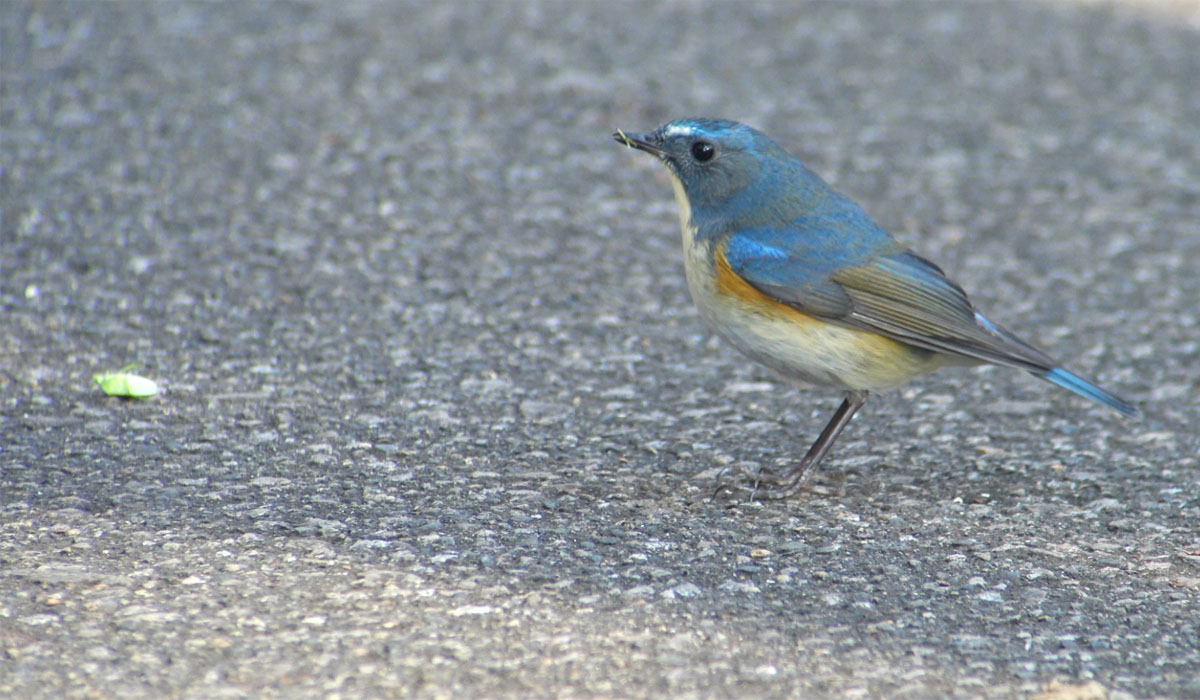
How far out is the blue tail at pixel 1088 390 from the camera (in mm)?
4000

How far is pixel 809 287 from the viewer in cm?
414

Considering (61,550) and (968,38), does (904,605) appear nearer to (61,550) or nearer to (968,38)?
(61,550)

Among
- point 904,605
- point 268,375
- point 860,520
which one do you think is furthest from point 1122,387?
point 268,375

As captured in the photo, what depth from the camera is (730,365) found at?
510 cm

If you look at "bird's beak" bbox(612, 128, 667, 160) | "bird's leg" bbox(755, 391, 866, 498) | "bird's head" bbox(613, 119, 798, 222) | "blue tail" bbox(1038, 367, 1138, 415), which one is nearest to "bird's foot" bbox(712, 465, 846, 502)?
"bird's leg" bbox(755, 391, 866, 498)

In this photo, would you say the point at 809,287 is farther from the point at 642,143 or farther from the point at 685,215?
the point at 642,143

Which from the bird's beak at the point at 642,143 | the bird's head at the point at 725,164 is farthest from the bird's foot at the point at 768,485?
the bird's beak at the point at 642,143

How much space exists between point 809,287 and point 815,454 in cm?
52

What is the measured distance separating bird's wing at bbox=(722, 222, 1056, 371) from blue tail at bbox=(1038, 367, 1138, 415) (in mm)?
48

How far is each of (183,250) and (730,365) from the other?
229 centimetres

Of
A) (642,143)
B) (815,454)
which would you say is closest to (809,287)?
(815,454)

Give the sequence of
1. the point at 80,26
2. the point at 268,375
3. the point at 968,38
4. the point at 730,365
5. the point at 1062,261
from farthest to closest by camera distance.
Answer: the point at 968,38 → the point at 80,26 → the point at 1062,261 → the point at 730,365 → the point at 268,375

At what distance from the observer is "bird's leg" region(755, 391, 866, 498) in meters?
4.13

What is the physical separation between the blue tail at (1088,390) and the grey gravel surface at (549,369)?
0.99 feet
